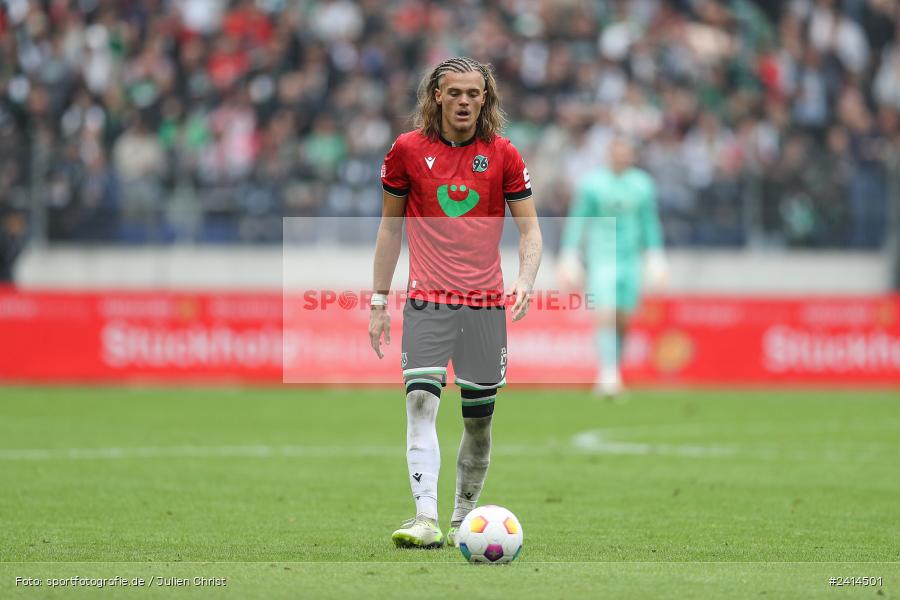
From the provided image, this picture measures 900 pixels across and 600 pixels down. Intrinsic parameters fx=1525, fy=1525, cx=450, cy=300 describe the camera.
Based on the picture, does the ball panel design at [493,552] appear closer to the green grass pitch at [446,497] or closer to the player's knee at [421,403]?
the green grass pitch at [446,497]

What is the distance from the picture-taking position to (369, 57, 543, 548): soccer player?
Result: 7285 mm

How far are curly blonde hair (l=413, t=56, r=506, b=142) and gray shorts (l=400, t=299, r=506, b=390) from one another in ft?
2.77

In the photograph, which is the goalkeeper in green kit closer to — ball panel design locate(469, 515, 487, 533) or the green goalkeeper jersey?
the green goalkeeper jersey

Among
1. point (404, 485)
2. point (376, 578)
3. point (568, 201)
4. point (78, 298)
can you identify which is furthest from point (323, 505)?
point (568, 201)

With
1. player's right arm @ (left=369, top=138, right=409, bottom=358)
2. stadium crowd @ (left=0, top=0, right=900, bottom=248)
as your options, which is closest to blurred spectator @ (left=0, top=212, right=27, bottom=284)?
stadium crowd @ (left=0, top=0, right=900, bottom=248)

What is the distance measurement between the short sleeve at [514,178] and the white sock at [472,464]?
1.10 metres

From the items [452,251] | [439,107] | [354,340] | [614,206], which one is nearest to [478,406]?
[452,251]

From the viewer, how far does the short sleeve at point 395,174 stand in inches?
287

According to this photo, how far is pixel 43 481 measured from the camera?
9867 mm

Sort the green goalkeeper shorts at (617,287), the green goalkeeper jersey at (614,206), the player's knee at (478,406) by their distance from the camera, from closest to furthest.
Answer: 1. the player's knee at (478,406)
2. the green goalkeeper jersey at (614,206)
3. the green goalkeeper shorts at (617,287)

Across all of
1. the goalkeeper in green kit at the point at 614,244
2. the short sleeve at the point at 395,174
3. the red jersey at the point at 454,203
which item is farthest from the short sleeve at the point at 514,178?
the goalkeeper in green kit at the point at 614,244

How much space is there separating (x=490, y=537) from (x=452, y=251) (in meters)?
1.52

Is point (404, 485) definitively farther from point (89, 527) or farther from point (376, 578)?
point (376, 578)

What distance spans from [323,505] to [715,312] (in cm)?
1137
